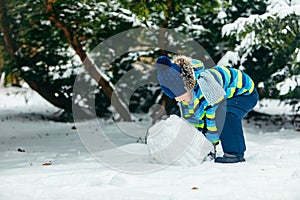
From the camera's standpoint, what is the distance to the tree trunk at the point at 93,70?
793 cm

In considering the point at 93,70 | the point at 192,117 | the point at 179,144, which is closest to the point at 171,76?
the point at 192,117

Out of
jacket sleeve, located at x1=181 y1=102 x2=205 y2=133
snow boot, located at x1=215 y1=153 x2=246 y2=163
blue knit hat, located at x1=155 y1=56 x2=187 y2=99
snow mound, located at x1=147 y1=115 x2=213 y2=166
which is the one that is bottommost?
→ snow boot, located at x1=215 y1=153 x2=246 y2=163

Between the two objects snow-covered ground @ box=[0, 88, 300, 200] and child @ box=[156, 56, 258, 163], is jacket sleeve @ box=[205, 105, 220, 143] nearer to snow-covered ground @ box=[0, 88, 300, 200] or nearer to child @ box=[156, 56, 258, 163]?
child @ box=[156, 56, 258, 163]

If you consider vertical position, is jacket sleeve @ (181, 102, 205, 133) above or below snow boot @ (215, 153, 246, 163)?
above

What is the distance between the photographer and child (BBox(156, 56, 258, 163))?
4094mm

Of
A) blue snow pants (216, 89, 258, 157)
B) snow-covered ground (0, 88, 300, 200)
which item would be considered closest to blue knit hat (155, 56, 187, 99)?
blue snow pants (216, 89, 258, 157)

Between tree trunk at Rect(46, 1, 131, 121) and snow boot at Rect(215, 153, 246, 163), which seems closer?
snow boot at Rect(215, 153, 246, 163)

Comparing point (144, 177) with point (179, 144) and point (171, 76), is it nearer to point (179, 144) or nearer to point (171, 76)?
point (179, 144)

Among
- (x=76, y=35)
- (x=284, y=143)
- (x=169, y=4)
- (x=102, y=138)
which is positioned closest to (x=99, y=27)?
(x=76, y=35)

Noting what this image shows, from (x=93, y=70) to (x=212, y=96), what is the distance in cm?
462

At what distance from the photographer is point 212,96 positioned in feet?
13.4

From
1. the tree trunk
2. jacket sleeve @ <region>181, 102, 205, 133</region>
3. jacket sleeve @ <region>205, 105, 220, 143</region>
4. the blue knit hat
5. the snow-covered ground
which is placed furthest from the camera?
the tree trunk

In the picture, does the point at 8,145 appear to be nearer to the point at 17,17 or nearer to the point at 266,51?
the point at 17,17

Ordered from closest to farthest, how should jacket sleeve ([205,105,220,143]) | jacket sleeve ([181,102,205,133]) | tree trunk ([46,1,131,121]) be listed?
jacket sleeve ([205,105,220,143]), jacket sleeve ([181,102,205,133]), tree trunk ([46,1,131,121])
